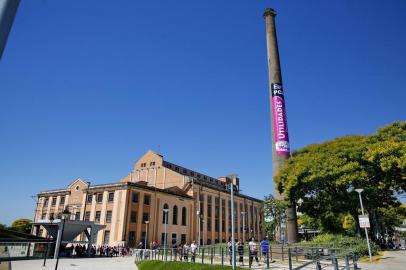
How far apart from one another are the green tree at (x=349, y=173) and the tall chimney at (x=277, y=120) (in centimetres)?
230

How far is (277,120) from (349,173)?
1227 cm

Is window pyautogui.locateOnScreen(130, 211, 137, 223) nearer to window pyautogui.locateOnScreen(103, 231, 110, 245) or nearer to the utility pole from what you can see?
window pyautogui.locateOnScreen(103, 231, 110, 245)

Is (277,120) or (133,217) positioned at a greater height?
(277,120)

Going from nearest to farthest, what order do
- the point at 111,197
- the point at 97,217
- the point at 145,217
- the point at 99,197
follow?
the point at 145,217, the point at 111,197, the point at 97,217, the point at 99,197

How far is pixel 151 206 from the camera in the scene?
48.8 meters

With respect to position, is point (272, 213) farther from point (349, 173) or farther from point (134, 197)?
Answer: point (134, 197)

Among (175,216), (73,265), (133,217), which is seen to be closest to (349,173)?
(73,265)

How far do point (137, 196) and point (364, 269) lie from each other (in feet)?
125

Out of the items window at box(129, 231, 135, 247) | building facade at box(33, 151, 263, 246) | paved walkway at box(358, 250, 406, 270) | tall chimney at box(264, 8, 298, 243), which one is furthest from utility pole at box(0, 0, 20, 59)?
window at box(129, 231, 135, 247)

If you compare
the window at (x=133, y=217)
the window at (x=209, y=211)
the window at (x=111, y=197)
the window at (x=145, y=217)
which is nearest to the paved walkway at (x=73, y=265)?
the window at (x=133, y=217)

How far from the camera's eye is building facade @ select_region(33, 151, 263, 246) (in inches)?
1802

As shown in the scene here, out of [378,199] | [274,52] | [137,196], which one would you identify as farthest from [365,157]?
[137,196]

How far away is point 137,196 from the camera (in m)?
47.6

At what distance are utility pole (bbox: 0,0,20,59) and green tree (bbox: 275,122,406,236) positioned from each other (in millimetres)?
24890
